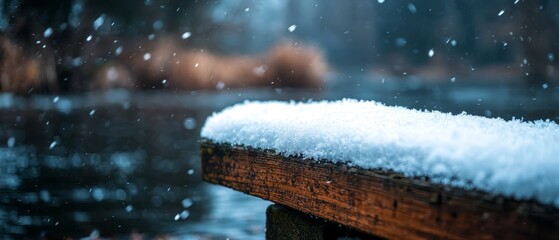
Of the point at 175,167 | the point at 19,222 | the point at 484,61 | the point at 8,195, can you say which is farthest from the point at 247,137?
the point at 484,61

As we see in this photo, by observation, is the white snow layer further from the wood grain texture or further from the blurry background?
the blurry background

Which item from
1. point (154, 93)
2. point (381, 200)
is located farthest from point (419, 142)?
point (154, 93)

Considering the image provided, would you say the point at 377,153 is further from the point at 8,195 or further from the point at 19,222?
the point at 8,195

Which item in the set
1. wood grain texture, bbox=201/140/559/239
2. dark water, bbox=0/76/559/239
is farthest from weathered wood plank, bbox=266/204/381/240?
dark water, bbox=0/76/559/239

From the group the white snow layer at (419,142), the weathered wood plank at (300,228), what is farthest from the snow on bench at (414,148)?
the weathered wood plank at (300,228)

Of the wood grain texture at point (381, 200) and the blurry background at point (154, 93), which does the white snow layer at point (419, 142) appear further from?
the blurry background at point (154, 93)
